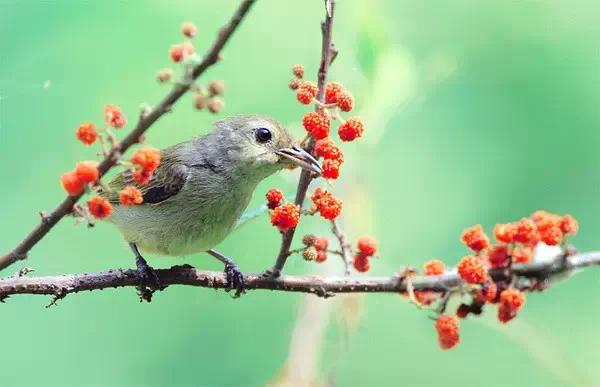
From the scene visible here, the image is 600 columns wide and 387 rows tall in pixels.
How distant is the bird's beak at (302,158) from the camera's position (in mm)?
1790

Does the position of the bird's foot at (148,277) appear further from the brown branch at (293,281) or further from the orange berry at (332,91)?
the orange berry at (332,91)

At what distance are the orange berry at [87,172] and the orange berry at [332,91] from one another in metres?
0.62

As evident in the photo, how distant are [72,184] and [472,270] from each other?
1.08m

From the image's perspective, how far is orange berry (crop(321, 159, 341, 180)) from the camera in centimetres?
170

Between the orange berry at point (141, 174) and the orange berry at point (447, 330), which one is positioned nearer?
the orange berry at point (141, 174)

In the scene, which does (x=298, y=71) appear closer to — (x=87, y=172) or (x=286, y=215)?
(x=286, y=215)

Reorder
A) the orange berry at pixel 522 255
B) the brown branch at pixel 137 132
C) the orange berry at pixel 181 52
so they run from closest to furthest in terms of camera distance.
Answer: the brown branch at pixel 137 132 < the orange berry at pixel 181 52 < the orange berry at pixel 522 255

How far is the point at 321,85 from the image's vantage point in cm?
169

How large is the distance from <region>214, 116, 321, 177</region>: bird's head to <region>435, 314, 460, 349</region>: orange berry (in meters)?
0.66

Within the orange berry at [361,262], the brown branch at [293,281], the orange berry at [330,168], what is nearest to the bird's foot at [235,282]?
the brown branch at [293,281]

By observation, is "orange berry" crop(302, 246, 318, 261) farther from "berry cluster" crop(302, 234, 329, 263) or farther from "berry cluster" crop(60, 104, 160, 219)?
"berry cluster" crop(60, 104, 160, 219)

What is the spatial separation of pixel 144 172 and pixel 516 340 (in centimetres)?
148

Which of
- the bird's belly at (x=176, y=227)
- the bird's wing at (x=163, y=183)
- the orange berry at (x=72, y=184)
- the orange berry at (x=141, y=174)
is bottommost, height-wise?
the orange berry at (x=72, y=184)

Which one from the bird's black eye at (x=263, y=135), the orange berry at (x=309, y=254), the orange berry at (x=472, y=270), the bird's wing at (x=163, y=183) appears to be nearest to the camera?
the orange berry at (x=309, y=254)
